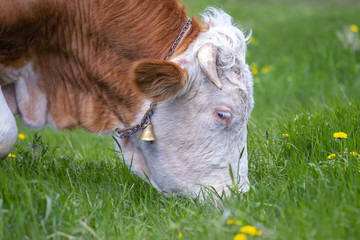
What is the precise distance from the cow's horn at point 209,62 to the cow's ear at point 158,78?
0.15 m

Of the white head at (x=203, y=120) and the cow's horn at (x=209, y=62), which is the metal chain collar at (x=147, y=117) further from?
the cow's horn at (x=209, y=62)

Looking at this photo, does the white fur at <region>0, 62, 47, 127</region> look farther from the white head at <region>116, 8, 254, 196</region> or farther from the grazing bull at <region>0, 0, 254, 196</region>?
the white head at <region>116, 8, 254, 196</region>

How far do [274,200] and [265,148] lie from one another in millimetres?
1138

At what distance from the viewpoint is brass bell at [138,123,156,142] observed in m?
3.53

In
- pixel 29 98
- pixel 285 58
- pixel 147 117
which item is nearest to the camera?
pixel 147 117

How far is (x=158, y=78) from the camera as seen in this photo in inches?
128

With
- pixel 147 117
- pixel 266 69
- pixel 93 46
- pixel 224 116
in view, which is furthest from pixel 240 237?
pixel 266 69

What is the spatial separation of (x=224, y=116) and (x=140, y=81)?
656 mm

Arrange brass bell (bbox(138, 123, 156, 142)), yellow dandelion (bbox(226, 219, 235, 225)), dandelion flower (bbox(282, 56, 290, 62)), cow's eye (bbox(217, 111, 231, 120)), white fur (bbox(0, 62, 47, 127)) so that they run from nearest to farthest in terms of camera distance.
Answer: yellow dandelion (bbox(226, 219, 235, 225)), cow's eye (bbox(217, 111, 231, 120)), brass bell (bbox(138, 123, 156, 142)), white fur (bbox(0, 62, 47, 127)), dandelion flower (bbox(282, 56, 290, 62))

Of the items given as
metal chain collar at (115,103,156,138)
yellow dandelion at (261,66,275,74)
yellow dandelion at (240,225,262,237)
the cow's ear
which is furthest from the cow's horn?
yellow dandelion at (261,66,275,74)

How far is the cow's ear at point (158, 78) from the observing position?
318 cm

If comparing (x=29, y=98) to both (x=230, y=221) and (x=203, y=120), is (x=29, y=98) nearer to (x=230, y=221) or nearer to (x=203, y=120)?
(x=203, y=120)

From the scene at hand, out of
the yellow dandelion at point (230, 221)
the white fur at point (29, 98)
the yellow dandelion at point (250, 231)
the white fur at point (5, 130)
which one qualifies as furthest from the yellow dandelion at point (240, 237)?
the white fur at point (29, 98)

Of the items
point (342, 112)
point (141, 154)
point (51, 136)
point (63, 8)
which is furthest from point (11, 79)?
point (342, 112)
